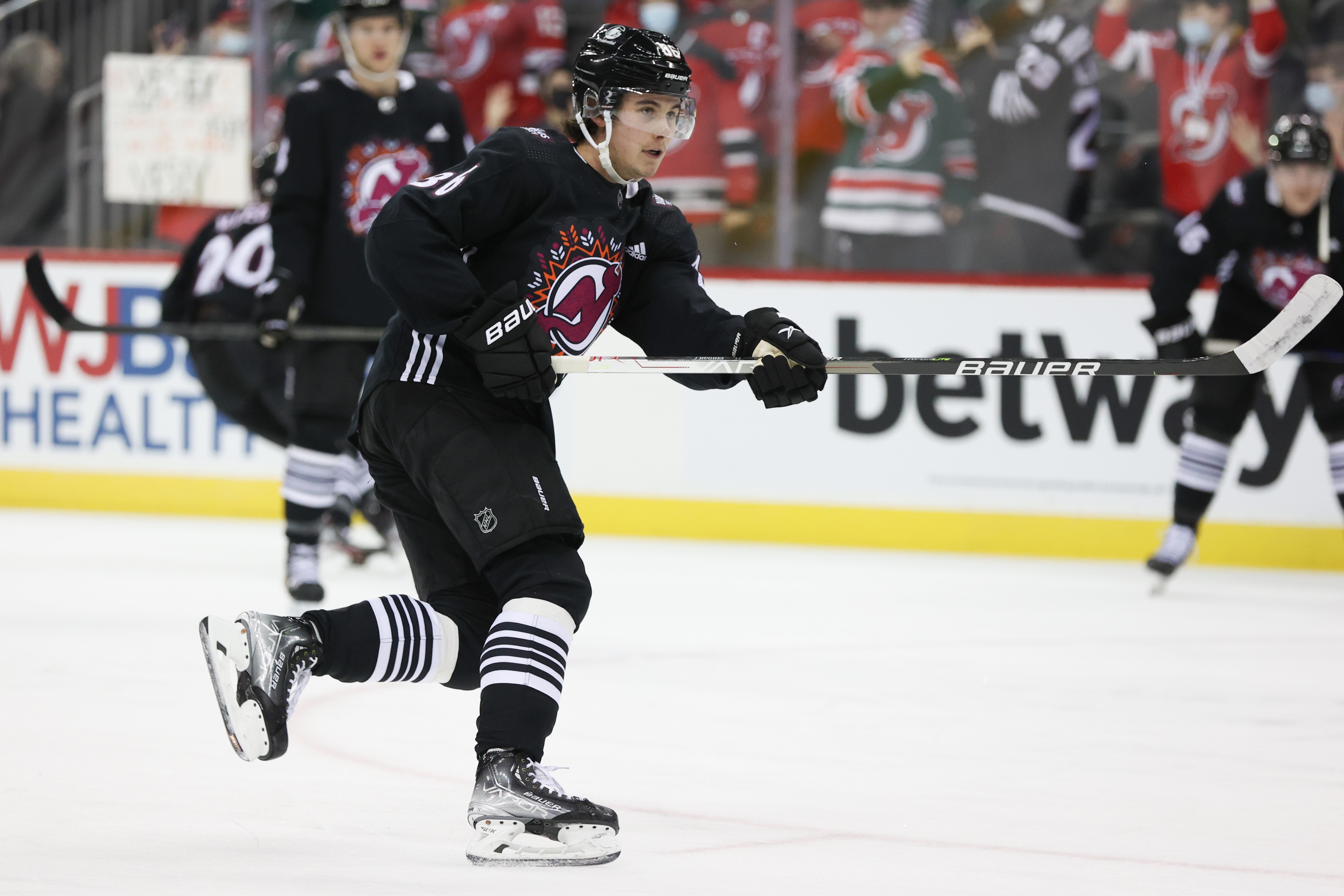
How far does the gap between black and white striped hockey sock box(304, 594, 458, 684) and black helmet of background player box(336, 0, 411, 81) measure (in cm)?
232

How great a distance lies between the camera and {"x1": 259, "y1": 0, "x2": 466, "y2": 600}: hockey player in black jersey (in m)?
4.27

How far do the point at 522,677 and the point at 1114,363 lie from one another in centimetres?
90

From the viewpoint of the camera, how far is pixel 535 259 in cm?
228

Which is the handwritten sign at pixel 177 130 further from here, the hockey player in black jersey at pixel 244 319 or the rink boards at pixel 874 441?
the hockey player in black jersey at pixel 244 319

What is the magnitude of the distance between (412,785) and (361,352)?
2.01 metres

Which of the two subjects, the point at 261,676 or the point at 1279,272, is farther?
the point at 1279,272

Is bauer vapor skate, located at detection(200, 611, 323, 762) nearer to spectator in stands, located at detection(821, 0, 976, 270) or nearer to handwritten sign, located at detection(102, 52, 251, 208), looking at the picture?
spectator in stands, located at detection(821, 0, 976, 270)

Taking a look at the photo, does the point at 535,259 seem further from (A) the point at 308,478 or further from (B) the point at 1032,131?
Answer: (B) the point at 1032,131

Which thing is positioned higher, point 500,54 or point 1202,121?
point 1202,121

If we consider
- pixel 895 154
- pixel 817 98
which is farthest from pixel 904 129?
pixel 817 98

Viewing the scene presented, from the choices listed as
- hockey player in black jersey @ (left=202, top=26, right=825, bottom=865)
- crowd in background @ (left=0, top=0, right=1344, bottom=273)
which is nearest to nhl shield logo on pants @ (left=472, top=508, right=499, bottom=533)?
hockey player in black jersey @ (left=202, top=26, right=825, bottom=865)

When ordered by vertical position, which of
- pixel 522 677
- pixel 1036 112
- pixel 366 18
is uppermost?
pixel 366 18

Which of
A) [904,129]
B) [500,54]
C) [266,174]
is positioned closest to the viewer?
[266,174]

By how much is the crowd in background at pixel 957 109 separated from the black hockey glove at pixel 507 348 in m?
4.14
